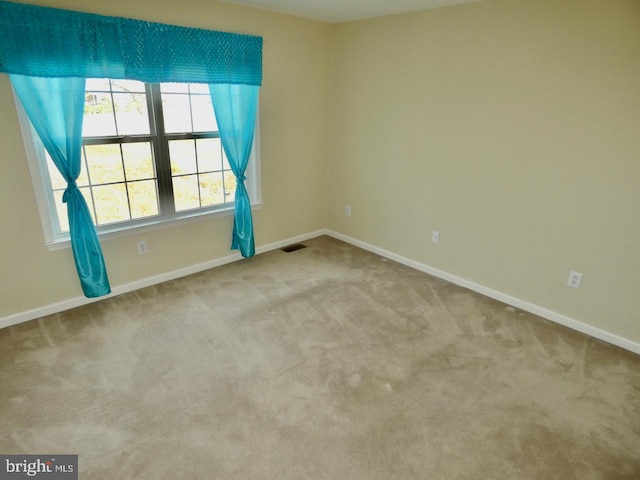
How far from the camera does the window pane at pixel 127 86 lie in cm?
280

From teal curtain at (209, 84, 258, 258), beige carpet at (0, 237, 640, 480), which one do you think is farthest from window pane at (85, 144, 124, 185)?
beige carpet at (0, 237, 640, 480)

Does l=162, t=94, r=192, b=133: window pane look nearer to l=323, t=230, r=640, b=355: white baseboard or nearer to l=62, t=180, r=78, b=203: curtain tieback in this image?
l=62, t=180, r=78, b=203: curtain tieback

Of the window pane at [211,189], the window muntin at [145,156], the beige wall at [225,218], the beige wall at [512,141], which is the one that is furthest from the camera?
the window pane at [211,189]

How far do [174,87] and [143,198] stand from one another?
0.94 metres

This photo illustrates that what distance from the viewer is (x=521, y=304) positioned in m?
3.07

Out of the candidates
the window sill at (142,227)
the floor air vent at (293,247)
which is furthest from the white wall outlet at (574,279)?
the window sill at (142,227)

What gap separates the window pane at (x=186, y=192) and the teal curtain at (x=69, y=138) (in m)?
0.75

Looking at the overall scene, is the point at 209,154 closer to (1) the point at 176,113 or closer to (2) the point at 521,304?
(1) the point at 176,113

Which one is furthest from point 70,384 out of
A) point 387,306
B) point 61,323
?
point 387,306

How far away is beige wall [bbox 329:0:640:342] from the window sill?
1663mm

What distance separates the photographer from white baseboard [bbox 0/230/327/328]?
276cm

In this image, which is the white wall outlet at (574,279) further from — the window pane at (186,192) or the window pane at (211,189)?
the window pane at (186,192)
